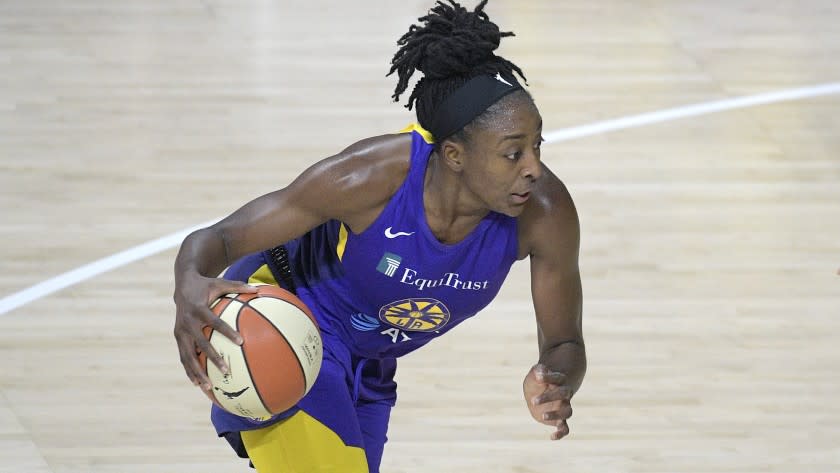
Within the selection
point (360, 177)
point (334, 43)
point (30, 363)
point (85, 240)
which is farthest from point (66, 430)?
point (334, 43)

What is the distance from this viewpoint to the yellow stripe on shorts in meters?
3.46

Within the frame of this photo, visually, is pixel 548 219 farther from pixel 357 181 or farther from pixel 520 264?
pixel 520 264

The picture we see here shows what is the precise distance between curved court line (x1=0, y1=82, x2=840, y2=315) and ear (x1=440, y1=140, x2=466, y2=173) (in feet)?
9.54

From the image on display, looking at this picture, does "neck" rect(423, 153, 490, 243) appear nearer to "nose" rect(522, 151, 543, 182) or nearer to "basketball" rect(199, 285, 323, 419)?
"nose" rect(522, 151, 543, 182)

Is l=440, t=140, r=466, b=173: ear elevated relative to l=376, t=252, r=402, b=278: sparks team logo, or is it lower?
elevated

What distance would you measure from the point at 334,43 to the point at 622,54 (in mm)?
1830

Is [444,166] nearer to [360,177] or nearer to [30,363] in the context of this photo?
[360,177]

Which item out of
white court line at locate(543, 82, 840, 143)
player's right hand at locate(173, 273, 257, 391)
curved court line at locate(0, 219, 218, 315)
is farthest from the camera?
white court line at locate(543, 82, 840, 143)

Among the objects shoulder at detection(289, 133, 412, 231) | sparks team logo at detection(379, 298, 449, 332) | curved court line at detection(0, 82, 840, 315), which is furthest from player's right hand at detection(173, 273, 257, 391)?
curved court line at detection(0, 82, 840, 315)

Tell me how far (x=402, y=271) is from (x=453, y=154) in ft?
1.11

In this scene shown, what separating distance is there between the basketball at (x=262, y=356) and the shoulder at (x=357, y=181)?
0.26 metres

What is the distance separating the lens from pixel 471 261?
11.3 feet

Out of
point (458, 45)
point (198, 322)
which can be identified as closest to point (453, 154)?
point (458, 45)

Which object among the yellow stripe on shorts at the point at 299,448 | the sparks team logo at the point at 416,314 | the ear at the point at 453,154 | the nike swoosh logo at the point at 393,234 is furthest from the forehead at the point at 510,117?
the yellow stripe on shorts at the point at 299,448
